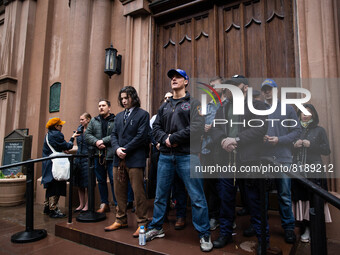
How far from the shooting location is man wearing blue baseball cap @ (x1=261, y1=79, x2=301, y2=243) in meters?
2.86

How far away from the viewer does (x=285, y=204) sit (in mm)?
2861

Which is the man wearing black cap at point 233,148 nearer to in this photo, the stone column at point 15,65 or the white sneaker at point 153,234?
the white sneaker at point 153,234

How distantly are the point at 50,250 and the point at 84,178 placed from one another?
160 centimetres

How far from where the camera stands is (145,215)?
2979 millimetres

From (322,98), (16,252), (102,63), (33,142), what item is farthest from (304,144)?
(33,142)

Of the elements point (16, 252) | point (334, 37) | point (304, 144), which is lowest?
point (16, 252)

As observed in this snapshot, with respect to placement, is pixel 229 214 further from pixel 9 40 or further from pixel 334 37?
pixel 9 40

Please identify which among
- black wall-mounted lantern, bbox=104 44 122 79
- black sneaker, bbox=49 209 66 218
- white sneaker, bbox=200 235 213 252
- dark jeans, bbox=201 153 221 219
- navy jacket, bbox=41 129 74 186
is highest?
black wall-mounted lantern, bbox=104 44 122 79

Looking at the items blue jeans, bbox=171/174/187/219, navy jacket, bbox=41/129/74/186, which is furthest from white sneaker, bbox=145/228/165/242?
navy jacket, bbox=41/129/74/186

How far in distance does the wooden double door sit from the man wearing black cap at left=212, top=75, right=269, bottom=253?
5.56 feet

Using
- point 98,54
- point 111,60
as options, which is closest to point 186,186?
point 111,60

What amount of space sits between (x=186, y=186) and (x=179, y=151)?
0.40m

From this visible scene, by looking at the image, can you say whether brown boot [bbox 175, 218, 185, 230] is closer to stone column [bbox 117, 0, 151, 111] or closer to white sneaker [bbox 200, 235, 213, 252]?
white sneaker [bbox 200, 235, 213, 252]

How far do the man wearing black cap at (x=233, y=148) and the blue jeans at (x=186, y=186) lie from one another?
0.22 meters
